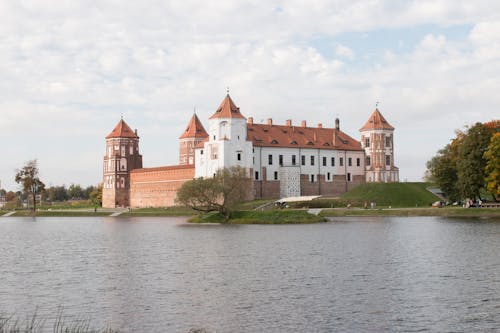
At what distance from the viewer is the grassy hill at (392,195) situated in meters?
70.8

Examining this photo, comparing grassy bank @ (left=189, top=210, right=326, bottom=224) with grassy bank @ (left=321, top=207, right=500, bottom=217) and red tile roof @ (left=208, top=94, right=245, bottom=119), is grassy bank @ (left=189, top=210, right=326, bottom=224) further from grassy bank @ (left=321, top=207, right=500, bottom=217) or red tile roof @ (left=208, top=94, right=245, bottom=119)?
red tile roof @ (left=208, top=94, right=245, bottom=119)

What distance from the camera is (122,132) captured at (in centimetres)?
9894

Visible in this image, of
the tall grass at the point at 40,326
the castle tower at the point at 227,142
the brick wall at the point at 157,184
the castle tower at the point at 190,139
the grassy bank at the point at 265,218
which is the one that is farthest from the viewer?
the castle tower at the point at 190,139

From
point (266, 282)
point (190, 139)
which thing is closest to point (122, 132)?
point (190, 139)

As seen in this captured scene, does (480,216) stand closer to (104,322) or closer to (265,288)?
(265,288)

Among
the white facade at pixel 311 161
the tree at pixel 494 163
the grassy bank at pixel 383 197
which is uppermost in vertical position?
the white facade at pixel 311 161

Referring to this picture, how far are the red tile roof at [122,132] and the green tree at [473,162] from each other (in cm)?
5312

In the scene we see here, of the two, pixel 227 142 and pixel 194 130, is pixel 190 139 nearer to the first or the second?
pixel 194 130

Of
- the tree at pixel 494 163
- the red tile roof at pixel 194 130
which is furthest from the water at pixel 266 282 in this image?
the red tile roof at pixel 194 130

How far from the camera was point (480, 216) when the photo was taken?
55.9 m

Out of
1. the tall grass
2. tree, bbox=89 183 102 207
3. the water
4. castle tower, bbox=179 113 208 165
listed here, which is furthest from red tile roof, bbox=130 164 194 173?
the tall grass

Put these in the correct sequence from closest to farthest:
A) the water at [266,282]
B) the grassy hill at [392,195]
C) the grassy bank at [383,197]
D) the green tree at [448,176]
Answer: the water at [266,282]
the green tree at [448,176]
the grassy bank at [383,197]
the grassy hill at [392,195]

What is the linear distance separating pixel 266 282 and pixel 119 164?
3033 inches

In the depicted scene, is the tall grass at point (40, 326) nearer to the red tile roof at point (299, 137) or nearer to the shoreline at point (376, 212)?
the shoreline at point (376, 212)
